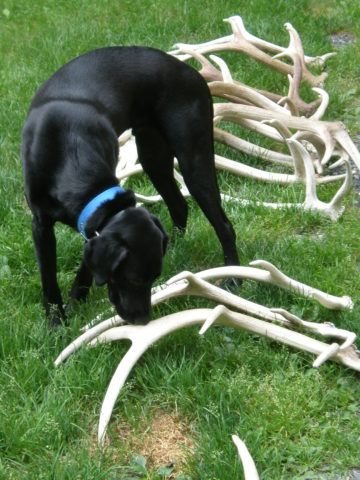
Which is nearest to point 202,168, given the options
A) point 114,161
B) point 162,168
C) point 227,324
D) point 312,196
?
point 162,168

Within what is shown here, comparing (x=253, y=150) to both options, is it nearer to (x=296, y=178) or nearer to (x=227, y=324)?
(x=296, y=178)

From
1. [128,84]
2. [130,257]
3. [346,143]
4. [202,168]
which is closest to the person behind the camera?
[130,257]

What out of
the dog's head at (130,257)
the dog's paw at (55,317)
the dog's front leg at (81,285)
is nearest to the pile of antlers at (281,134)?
the dog's front leg at (81,285)

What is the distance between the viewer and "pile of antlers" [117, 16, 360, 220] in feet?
16.3

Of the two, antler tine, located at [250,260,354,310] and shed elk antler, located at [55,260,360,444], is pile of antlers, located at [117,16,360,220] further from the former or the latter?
shed elk antler, located at [55,260,360,444]

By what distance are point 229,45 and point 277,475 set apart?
157 inches

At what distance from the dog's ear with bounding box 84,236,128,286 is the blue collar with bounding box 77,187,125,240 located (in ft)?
0.73

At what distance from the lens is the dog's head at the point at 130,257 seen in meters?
3.52

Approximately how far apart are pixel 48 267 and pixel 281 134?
1.96m

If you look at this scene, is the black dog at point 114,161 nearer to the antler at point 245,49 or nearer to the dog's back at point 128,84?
the dog's back at point 128,84

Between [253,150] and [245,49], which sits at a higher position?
[245,49]

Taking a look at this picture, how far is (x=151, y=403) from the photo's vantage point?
139 inches

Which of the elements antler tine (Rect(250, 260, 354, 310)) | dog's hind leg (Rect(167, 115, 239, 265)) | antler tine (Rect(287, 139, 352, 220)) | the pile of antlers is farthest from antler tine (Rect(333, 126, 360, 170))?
antler tine (Rect(250, 260, 354, 310))

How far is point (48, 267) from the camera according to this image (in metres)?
4.08
